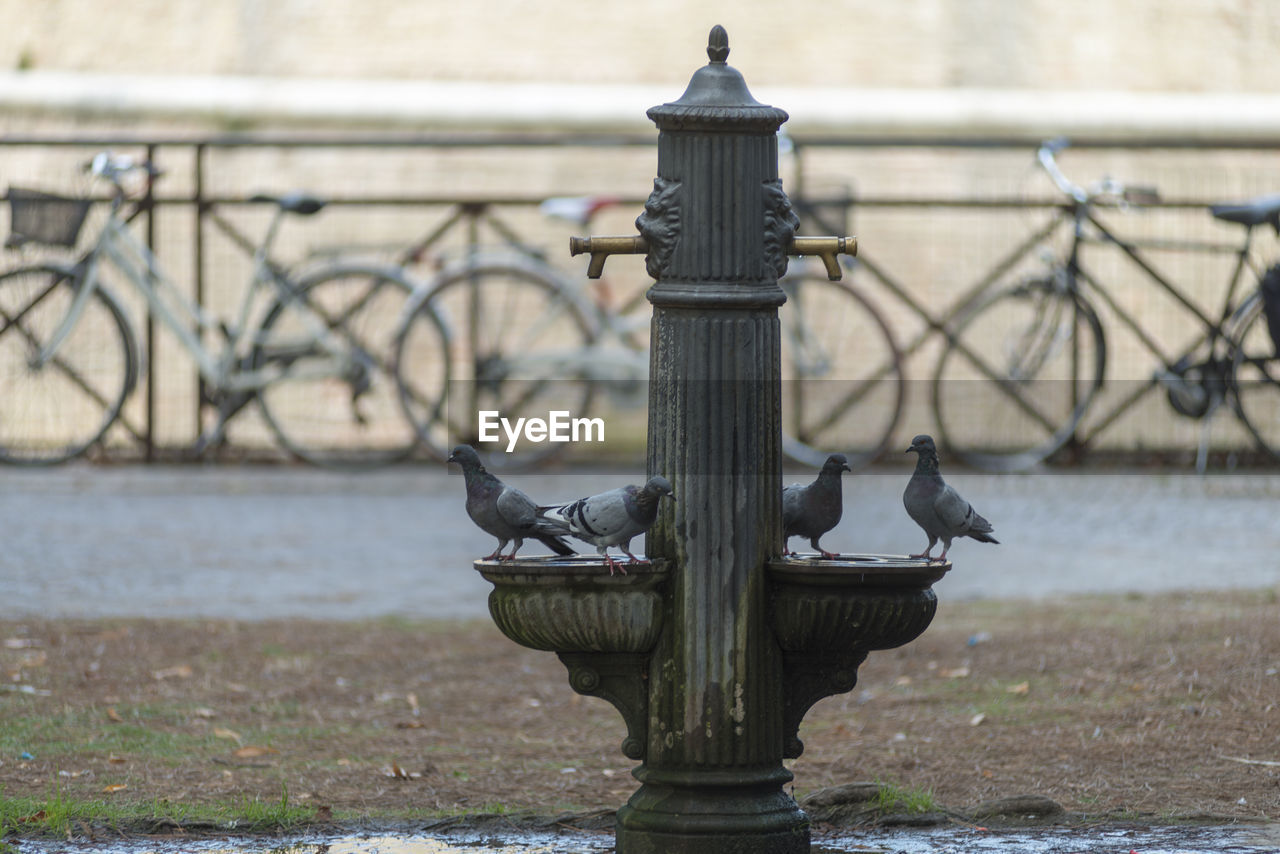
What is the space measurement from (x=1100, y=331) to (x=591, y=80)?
5777 mm

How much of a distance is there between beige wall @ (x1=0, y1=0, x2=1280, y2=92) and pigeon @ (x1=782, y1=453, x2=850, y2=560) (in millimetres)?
11293

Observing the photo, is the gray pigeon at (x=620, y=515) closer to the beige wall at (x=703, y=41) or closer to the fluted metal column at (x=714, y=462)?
the fluted metal column at (x=714, y=462)

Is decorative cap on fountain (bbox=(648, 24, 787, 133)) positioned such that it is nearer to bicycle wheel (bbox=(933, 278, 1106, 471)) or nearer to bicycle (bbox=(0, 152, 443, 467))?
bicycle (bbox=(0, 152, 443, 467))

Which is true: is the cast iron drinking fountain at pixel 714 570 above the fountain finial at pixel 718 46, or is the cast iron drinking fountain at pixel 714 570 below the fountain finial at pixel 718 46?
below

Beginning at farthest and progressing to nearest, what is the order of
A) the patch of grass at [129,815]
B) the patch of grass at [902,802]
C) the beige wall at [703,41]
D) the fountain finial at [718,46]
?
the beige wall at [703,41], the patch of grass at [902,802], the patch of grass at [129,815], the fountain finial at [718,46]

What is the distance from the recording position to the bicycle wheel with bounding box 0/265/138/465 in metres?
10.3

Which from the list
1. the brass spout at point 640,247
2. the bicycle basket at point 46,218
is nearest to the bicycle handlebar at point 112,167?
the bicycle basket at point 46,218

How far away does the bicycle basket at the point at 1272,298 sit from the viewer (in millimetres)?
9484

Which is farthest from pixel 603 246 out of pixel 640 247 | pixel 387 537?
pixel 387 537

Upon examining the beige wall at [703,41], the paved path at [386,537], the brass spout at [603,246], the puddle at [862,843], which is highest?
the beige wall at [703,41]

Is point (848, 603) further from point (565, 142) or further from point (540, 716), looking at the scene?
point (565, 142)

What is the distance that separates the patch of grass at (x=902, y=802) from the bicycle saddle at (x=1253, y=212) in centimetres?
576

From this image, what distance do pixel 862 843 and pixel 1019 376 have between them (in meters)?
6.85

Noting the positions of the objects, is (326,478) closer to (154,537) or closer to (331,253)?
(331,253)
